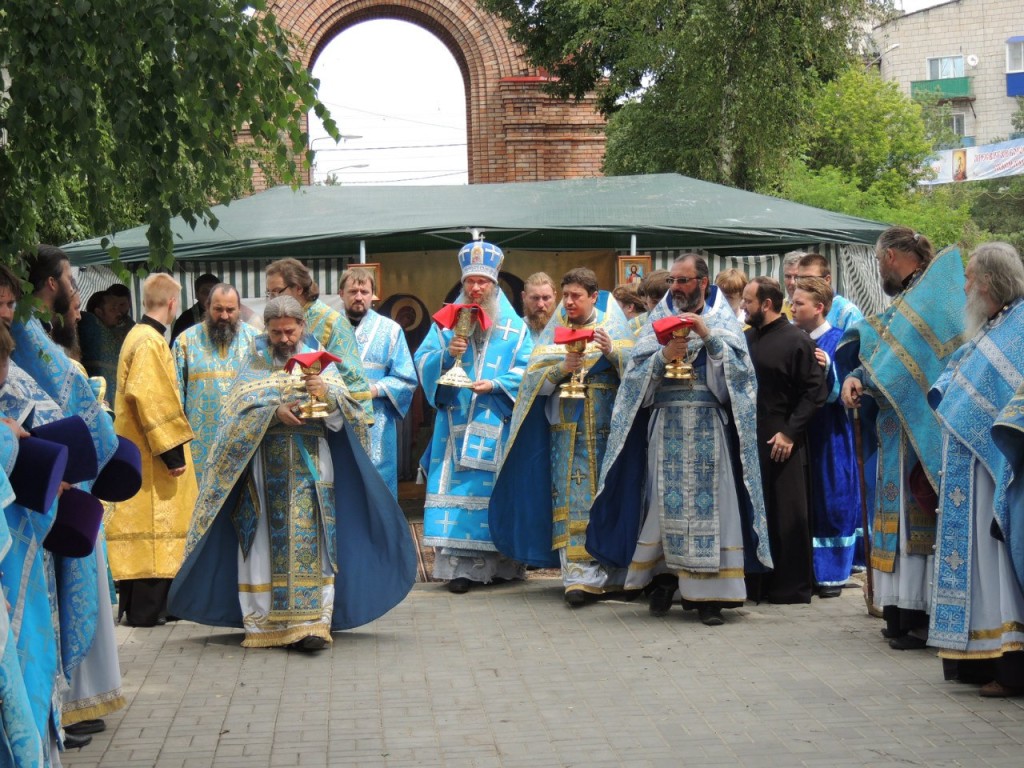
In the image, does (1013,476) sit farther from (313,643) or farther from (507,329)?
(507,329)

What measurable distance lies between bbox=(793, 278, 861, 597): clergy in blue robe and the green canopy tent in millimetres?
4259

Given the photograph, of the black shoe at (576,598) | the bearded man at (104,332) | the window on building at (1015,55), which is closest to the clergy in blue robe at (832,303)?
the black shoe at (576,598)

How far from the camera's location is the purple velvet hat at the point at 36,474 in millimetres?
4375

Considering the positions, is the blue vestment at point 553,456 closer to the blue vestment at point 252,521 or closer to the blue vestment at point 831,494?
the blue vestment at point 831,494

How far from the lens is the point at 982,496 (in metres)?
6.37

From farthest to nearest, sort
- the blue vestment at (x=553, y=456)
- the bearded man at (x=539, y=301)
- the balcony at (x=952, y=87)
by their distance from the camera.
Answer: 1. the balcony at (x=952, y=87)
2. the bearded man at (x=539, y=301)
3. the blue vestment at (x=553, y=456)

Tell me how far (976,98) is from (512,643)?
227 ft

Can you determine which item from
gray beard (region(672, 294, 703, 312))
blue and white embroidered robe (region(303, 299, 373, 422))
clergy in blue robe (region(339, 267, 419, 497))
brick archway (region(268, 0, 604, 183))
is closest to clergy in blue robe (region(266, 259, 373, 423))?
blue and white embroidered robe (region(303, 299, 373, 422))

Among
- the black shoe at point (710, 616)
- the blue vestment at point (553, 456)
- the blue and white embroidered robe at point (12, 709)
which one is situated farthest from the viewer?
the blue vestment at point (553, 456)

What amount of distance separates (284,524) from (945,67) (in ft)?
225

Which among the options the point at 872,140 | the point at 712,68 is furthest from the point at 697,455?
the point at 872,140

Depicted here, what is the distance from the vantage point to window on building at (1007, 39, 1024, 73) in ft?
230

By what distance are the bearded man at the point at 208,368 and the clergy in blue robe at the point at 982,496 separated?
14.6ft

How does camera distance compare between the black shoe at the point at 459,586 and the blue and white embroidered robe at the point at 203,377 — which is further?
the black shoe at the point at 459,586
